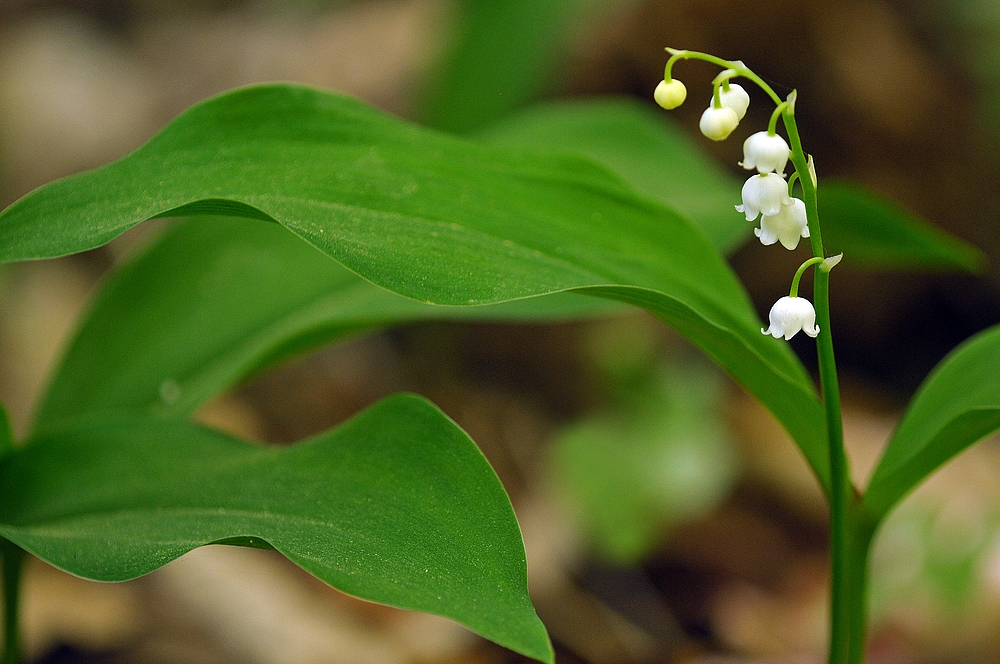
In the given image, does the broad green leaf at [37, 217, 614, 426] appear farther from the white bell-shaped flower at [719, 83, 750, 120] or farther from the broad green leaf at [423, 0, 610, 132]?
the broad green leaf at [423, 0, 610, 132]

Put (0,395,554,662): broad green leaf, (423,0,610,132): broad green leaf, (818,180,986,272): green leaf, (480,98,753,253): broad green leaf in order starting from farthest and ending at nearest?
(423,0,610,132): broad green leaf < (480,98,753,253): broad green leaf < (818,180,986,272): green leaf < (0,395,554,662): broad green leaf

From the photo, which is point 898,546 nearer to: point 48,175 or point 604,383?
point 604,383

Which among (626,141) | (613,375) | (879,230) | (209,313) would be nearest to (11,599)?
(209,313)

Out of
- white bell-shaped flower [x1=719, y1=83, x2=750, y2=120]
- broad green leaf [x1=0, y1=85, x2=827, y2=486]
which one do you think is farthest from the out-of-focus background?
white bell-shaped flower [x1=719, y1=83, x2=750, y2=120]

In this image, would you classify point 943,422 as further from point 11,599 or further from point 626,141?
point 11,599

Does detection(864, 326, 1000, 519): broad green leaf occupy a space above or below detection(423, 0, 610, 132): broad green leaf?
below

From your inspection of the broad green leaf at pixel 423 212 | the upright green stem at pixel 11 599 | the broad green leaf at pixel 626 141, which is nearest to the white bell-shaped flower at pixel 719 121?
the broad green leaf at pixel 423 212

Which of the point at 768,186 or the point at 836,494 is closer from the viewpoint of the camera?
the point at 768,186

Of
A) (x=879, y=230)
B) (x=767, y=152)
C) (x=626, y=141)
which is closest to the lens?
(x=767, y=152)
